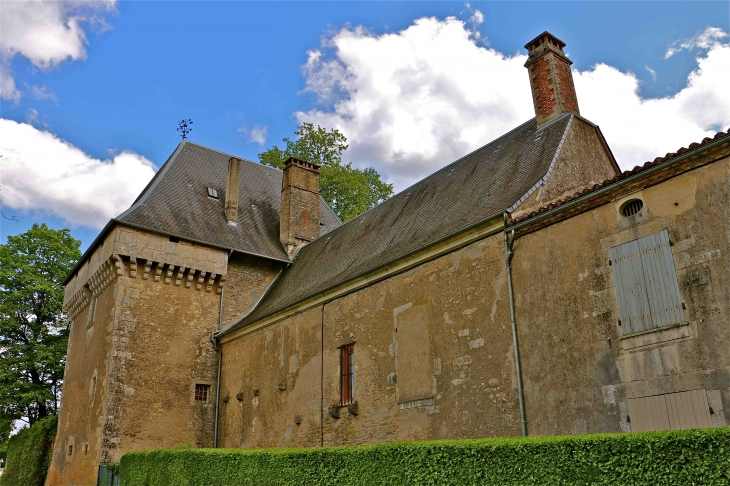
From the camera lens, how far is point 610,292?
28.6 feet

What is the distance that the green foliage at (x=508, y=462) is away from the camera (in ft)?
17.6

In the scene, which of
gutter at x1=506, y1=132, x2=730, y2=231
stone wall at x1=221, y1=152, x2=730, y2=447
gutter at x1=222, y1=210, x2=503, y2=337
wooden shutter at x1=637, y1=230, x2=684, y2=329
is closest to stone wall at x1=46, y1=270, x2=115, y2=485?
gutter at x1=222, y1=210, x2=503, y2=337

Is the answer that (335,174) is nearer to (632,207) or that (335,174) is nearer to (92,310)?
(92,310)

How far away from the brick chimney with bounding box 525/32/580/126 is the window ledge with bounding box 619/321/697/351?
654 centimetres

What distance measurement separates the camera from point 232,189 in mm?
20672

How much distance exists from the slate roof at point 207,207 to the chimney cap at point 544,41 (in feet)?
33.1

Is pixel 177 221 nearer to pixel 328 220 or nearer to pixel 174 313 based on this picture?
pixel 174 313

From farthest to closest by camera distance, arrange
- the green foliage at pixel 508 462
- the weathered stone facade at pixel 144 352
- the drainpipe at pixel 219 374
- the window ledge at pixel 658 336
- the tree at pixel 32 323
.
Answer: the tree at pixel 32 323, the drainpipe at pixel 219 374, the weathered stone facade at pixel 144 352, the window ledge at pixel 658 336, the green foliage at pixel 508 462

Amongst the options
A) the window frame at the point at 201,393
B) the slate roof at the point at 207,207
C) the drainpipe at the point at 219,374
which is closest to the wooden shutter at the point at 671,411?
the drainpipe at the point at 219,374

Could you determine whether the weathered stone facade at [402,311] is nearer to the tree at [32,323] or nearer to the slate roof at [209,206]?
the slate roof at [209,206]

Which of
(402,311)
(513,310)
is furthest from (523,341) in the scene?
(402,311)

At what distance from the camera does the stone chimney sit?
20.3 meters

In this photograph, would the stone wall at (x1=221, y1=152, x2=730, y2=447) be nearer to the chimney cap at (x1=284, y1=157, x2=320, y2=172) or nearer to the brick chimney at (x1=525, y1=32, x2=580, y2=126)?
the brick chimney at (x1=525, y1=32, x2=580, y2=126)

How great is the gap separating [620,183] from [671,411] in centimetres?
323
